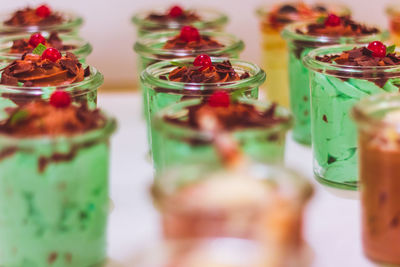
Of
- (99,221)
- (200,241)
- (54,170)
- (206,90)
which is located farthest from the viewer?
(206,90)

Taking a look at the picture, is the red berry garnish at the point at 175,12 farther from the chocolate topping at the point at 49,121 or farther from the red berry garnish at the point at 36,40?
the chocolate topping at the point at 49,121

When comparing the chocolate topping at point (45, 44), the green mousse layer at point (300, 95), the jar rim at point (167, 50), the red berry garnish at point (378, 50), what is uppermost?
the chocolate topping at point (45, 44)

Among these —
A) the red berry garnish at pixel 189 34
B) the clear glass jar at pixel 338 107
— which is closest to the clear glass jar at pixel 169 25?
the red berry garnish at pixel 189 34

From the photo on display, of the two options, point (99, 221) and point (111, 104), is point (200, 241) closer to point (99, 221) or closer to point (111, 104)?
point (99, 221)

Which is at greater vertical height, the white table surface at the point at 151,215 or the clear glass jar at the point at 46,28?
the clear glass jar at the point at 46,28

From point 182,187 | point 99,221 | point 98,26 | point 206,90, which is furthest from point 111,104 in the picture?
point 182,187

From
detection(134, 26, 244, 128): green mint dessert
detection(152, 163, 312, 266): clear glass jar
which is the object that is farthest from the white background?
detection(152, 163, 312, 266): clear glass jar
